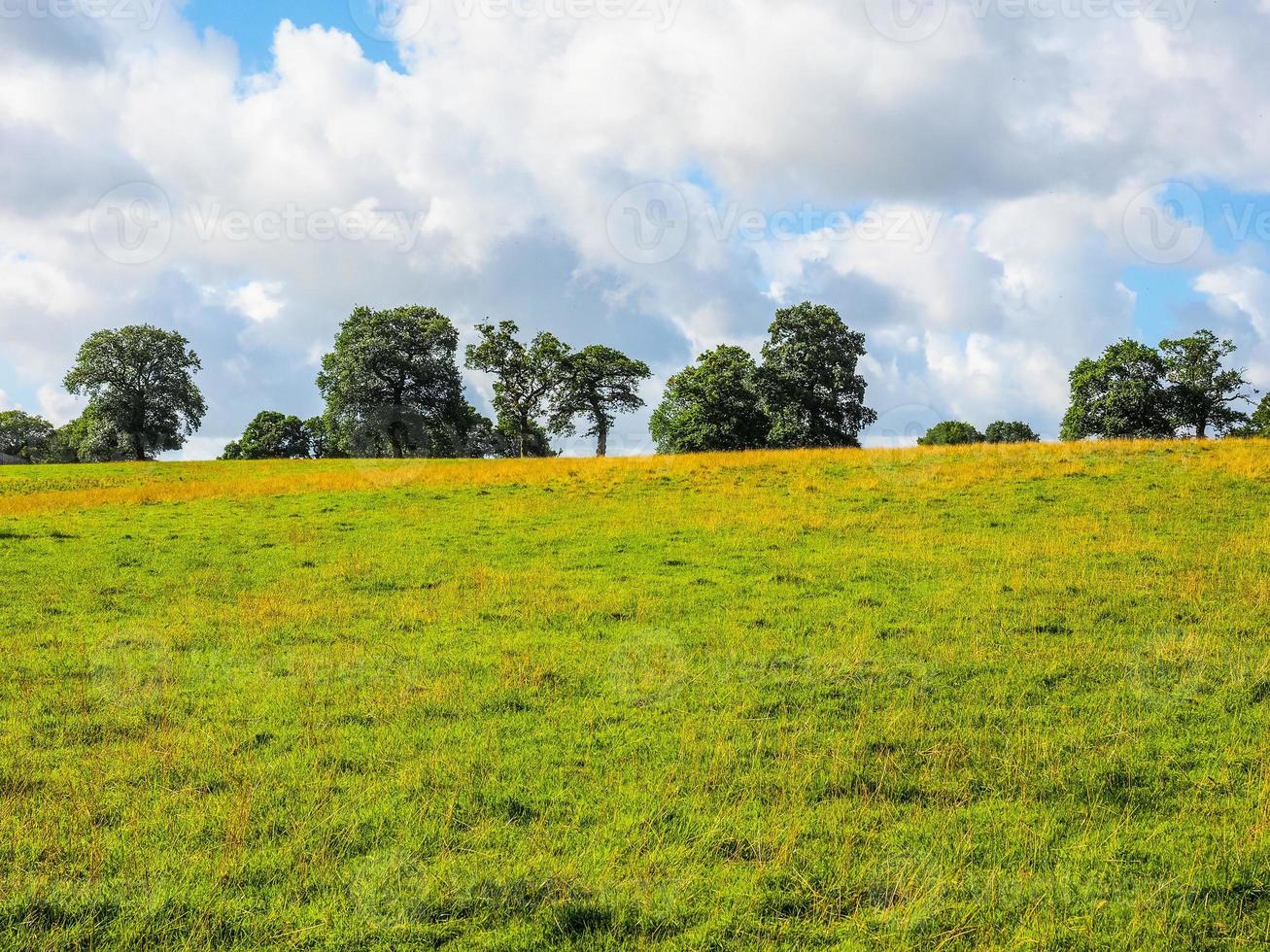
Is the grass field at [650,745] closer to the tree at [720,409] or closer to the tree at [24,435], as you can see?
the tree at [720,409]

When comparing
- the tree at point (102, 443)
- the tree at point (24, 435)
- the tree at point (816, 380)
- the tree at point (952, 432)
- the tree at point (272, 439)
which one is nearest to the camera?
the tree at point (816, 380)

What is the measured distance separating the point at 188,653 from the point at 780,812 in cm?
1035

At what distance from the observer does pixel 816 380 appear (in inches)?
2601

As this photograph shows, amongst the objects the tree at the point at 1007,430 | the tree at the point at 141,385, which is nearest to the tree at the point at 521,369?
the tree at the point at 141,385

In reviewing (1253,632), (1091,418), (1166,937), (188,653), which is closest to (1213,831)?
(1166,937)

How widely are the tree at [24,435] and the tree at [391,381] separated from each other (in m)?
93.2

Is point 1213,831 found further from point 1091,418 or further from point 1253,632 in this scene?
point 1091,418

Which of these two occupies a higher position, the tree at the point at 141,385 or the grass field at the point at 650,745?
the tree at the point at 141,385

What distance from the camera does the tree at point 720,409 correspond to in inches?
2613

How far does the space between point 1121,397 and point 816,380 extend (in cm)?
2707

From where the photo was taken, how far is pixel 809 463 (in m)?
35.6

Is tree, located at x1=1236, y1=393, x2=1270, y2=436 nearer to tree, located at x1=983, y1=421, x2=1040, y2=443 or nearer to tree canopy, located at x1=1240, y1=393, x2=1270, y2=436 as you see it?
tree canopy, located at x1=1240, y1=393, x2=1270, y2=436

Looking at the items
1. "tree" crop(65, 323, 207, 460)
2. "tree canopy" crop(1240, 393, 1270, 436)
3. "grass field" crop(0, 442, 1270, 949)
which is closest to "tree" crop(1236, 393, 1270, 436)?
"tree canopy" crop(1240, 393, 1270, 436)

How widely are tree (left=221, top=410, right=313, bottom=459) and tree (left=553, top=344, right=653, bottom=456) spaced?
181 ft
